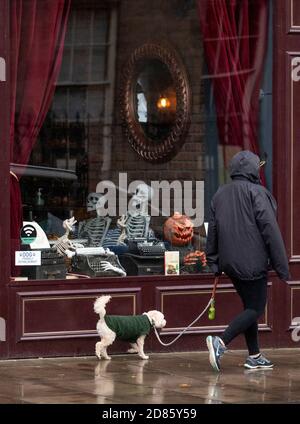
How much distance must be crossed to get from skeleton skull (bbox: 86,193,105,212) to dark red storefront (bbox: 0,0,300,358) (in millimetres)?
744

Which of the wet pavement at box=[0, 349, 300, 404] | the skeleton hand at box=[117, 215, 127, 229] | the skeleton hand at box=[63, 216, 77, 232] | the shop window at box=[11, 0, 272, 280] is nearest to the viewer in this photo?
the wet pavement at box=[0, 349, 300, 404]

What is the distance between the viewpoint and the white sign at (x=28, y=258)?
35.4ft

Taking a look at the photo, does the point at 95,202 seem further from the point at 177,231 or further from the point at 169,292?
the point at 169,292

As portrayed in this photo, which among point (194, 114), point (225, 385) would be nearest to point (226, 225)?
point (225, 385)

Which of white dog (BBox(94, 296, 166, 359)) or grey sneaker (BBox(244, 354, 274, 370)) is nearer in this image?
grey sneaker (BBox(244, 354, 274, 370))

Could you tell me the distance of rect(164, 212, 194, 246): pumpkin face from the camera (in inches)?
453

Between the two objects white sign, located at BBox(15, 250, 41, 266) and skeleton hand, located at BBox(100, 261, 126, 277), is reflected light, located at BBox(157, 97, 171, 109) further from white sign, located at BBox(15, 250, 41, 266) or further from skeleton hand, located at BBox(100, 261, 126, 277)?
white sign, located at BBox(15, 250, 41, 266)

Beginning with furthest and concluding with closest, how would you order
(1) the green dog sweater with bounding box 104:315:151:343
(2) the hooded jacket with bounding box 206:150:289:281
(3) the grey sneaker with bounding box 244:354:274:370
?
(1) the green dog sweater with bounding box 104:315:151:343, (3) the grey sneaker with bounding box 244:354:274:370, (2) the hooded jacket with bounding box 206:150:289:281

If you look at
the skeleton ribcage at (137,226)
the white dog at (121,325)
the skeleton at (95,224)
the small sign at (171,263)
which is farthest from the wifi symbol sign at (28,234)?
the small sign at (171,263)

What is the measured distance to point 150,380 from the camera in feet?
31.6

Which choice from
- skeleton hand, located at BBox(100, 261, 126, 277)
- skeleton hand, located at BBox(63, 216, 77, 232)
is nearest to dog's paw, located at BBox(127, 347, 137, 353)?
skeleton hand, located at BBox(100, 261, 126, 277)

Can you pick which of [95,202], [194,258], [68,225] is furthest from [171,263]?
[68,225]

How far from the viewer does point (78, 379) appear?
9664 millimetres

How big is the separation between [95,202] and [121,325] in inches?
54.1
